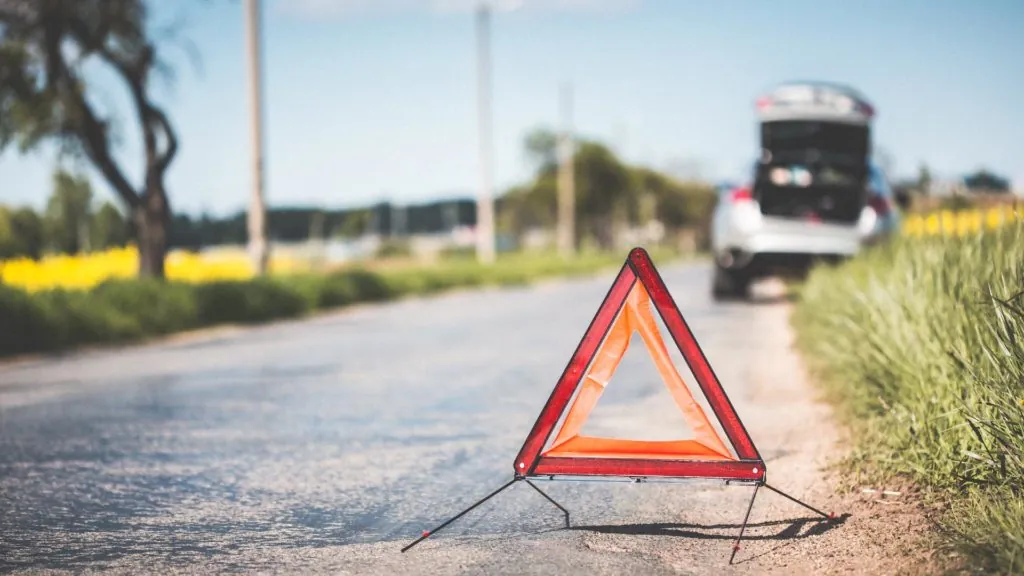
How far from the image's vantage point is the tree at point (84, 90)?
20000mm

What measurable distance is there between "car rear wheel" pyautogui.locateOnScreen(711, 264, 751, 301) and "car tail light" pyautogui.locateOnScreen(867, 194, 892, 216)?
3423 millimetres

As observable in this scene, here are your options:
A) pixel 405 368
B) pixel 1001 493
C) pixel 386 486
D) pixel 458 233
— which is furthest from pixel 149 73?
pixel 458 233

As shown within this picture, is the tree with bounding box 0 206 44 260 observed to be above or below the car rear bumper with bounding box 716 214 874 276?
below

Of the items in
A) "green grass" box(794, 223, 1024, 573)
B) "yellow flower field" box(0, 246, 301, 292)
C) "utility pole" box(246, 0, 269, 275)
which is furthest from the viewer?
"utility pole" box(246, 0, 269, 275)

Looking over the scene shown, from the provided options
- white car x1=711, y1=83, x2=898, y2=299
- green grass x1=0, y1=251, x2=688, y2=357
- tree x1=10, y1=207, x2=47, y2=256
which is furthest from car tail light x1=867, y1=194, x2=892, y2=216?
tree x1=10, y1=207, x2=47, y2=256

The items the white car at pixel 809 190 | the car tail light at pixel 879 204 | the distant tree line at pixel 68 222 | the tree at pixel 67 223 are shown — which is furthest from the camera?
the tree at pixel 67 223

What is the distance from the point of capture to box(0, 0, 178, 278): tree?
20000 millimetres

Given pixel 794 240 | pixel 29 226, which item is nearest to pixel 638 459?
pixel 794 240

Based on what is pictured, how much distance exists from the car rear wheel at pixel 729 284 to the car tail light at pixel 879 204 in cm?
342

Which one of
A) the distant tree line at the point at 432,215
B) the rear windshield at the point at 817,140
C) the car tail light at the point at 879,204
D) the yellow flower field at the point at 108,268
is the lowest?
the distant tree line at the point at 432,215

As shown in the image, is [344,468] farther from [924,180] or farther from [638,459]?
[924,180]

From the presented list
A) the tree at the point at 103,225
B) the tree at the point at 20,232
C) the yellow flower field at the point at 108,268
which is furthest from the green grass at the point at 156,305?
the tree at the point at 103,225

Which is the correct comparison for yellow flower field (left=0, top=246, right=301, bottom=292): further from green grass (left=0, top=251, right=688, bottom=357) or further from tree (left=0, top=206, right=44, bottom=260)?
tree (left=0, top=206, right=44, bottom=260)

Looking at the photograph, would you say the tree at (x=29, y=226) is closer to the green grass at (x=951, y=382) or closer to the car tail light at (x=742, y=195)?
the car tail light at (x=742, y=195)
